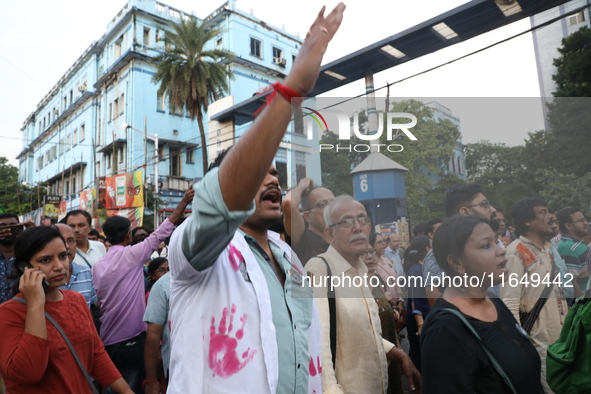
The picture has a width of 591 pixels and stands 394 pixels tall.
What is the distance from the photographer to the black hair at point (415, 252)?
5.87ft

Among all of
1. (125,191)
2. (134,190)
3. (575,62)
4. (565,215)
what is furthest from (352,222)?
(125,191)

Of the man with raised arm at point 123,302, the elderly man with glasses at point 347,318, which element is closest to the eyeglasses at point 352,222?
the elderly man with glasses at point 347,318

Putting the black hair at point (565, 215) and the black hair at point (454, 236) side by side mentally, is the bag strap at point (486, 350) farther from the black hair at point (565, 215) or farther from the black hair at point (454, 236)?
the black hair at point (565, 215)

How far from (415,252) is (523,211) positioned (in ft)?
1.71

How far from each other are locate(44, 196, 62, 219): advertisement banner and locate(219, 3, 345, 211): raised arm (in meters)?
33.2

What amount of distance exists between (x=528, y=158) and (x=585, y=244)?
462 mm

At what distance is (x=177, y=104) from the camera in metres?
20.0

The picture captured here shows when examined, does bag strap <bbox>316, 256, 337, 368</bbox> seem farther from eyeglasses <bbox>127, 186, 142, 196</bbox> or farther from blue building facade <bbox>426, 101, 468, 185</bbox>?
eyeglasses <bbox>127, 186, 142, 196</bbox>

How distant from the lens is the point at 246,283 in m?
1.46

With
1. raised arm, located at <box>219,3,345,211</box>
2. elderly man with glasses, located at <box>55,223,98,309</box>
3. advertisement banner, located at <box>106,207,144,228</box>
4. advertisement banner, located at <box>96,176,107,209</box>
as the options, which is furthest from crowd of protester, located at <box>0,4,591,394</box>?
advertisement banner, located at <box>96,176,107,209</box>

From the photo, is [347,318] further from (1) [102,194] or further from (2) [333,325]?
(1) [102,194]

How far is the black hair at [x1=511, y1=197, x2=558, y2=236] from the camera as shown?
1.84 metres

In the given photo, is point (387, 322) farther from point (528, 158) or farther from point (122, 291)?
point (122, 291)

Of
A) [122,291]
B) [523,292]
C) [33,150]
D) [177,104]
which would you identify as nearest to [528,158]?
[523,292]
